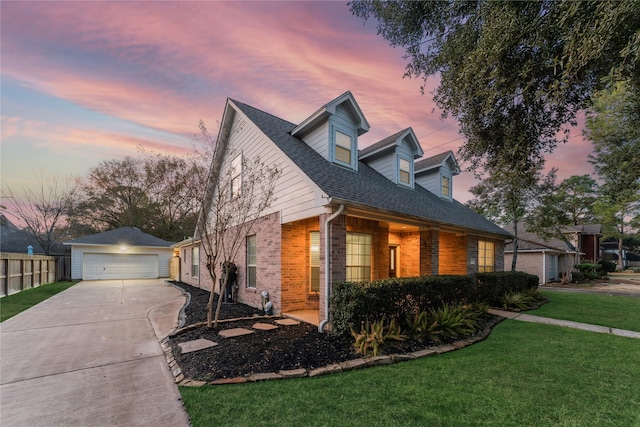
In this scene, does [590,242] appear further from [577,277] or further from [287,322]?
[287,322]

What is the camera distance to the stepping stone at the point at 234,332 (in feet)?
19.4

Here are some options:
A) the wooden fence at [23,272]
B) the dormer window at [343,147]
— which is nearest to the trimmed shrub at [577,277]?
the dormer window at [343,147]

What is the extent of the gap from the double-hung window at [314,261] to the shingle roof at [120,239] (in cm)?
1831

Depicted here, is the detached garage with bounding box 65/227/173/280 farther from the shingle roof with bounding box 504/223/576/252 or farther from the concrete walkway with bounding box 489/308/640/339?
the shingle roof with bounding box 504/223/576/252

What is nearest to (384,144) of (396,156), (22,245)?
(396,156)

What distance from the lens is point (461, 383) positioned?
3.91 meters

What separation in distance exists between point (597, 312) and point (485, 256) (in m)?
4.14

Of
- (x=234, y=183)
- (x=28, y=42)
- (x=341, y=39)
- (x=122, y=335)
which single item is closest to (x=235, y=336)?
(x=122, y=335)

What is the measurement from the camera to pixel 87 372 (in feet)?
14.4

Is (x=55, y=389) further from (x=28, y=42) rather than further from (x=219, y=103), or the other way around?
(x=219, y=103)

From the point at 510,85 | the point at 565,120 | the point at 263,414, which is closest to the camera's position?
the point at 263,414

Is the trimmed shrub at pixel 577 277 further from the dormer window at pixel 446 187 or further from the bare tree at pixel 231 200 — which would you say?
the bare tree at pixel 231 200

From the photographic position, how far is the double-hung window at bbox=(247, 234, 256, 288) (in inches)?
376

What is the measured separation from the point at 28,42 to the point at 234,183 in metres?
6.44
